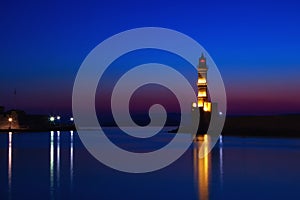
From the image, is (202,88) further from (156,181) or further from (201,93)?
(156,181)

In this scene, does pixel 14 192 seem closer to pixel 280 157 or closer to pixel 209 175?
pixel 209 175

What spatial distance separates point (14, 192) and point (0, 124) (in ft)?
242

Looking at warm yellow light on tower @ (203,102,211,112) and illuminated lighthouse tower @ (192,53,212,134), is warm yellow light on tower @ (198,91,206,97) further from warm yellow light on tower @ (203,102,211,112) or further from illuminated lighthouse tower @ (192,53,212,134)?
warm yellow light on tower @ (203,102,211,112)

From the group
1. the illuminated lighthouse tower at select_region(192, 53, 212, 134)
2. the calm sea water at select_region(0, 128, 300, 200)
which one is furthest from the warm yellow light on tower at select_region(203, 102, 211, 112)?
the calm sea water at select_region(0, 128, 300, 200)

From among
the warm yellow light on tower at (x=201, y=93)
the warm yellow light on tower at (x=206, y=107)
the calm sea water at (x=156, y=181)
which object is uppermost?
the warm yellow light on tower at (x=201, y=93)

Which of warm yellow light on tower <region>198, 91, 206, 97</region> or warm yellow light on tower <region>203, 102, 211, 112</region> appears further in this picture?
warm yellow light on tower <region>198, 91, 206, 97</region>

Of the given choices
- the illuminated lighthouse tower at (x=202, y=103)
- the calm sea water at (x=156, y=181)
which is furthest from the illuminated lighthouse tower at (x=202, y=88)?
the calm sea water at (x=156, y=181)

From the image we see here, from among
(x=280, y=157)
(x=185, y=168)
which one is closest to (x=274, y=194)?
(x=185, y=168)

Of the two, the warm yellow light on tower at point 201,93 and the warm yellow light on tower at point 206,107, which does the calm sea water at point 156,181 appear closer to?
the warm yellow light on tower at point 206,107

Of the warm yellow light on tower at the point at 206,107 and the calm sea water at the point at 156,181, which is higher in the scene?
the warm yellow light on tower at the point at 206,107

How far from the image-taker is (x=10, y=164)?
21875 millimetres

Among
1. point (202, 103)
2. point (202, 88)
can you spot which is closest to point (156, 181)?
point (202, 103)

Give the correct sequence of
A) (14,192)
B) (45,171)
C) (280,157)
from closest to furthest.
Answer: (14,192) → (45,171) → (280,157)

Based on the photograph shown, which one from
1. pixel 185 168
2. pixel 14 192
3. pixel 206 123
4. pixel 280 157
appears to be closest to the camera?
pixel 14 192
